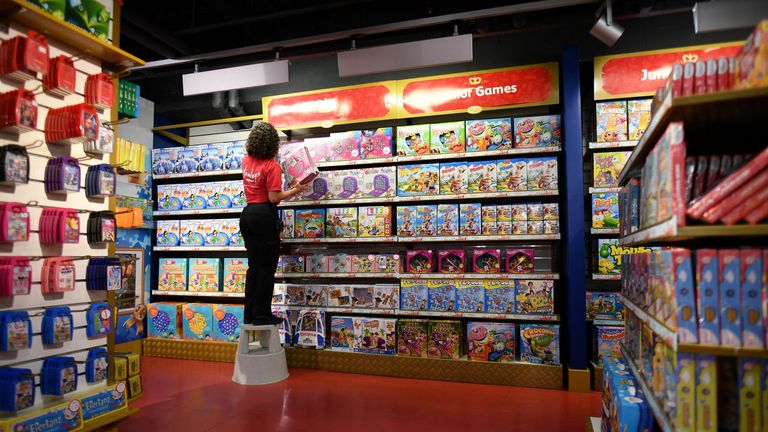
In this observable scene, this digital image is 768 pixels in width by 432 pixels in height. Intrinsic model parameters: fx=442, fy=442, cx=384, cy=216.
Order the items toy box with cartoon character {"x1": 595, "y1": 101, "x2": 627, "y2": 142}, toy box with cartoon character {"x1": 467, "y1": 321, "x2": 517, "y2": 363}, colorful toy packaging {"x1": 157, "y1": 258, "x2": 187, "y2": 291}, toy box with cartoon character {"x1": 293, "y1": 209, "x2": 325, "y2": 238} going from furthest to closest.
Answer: colorful toy packaging {"x1": 157, "y1": 258, "x2": 187, "y2": 291}, toy box with cartoon character {"x1": 293, "y1": 209, "x2": 325, "y2": 238}, toy box with cartoon character {"x1": 467, "y1": 321, "x2": 517, "y2": 363}, toy box with cartoon character {"x1": 595, "y1": 101, "x2": 627, "y2": 142}

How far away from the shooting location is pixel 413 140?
4406 millimetres

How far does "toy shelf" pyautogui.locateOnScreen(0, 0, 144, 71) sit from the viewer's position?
87.3 inches

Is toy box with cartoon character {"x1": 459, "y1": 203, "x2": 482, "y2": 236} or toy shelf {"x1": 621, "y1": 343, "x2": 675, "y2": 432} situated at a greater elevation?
toy box with cartoon character {"x1": 459, "y1": 203, "x2": 482, "y2": 236}

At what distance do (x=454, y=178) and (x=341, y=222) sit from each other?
123 cm

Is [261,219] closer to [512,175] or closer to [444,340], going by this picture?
[444,340]

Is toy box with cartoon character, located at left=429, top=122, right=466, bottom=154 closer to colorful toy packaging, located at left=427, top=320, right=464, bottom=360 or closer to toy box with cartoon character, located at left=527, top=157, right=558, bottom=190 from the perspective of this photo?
toy box with cartoon character, located at left=527, top=157, right=558, bottom=190

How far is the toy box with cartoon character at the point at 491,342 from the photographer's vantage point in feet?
13.2

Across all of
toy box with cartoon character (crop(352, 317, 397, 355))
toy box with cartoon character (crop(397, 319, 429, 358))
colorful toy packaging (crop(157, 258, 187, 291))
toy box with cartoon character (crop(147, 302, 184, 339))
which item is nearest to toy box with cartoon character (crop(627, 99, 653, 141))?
toy box with cartoon character (crop(397, 319, 429, 358))

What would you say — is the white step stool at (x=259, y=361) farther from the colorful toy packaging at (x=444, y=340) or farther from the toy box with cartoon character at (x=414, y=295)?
the colorful toy packaging at (x=444, y=340)

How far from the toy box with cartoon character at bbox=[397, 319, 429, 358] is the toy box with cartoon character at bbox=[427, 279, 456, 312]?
0.18m

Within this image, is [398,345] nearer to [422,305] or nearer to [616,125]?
[422,305]

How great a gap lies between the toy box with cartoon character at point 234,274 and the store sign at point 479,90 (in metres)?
2.39

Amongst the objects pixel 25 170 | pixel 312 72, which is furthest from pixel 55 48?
pixel 312 72

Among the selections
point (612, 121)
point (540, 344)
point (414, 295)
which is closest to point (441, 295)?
point (414, 295)
